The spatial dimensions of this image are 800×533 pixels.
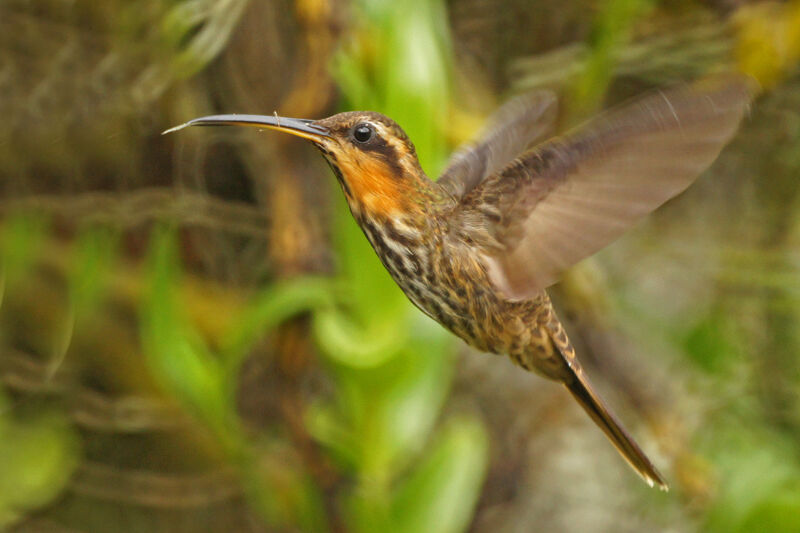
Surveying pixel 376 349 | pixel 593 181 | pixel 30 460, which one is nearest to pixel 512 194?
pixel 593 181

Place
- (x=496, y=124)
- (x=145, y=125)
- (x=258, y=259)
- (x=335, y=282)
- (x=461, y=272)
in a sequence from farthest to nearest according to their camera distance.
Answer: (x=258, y=259) < (x=145, y=125) < (x=335, y=282) < (x=496, y=124) < (x=461, y=272)

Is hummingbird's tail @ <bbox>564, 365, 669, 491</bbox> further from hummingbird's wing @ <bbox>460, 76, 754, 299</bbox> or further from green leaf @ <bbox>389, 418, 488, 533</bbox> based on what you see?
green leaf @ <bbox>389, 418, 488, 533</bbox>

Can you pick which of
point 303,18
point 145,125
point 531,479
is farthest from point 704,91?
point 531,479

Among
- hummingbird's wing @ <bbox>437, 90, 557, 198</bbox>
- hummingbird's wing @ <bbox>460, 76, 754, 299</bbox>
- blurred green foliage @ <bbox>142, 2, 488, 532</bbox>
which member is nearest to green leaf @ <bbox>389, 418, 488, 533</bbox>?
blurred green foliage @ <bbox>142, 2, 488, 532</bbox>

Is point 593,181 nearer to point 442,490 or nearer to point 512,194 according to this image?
point 512,194

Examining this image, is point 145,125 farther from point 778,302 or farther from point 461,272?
point 778,302
